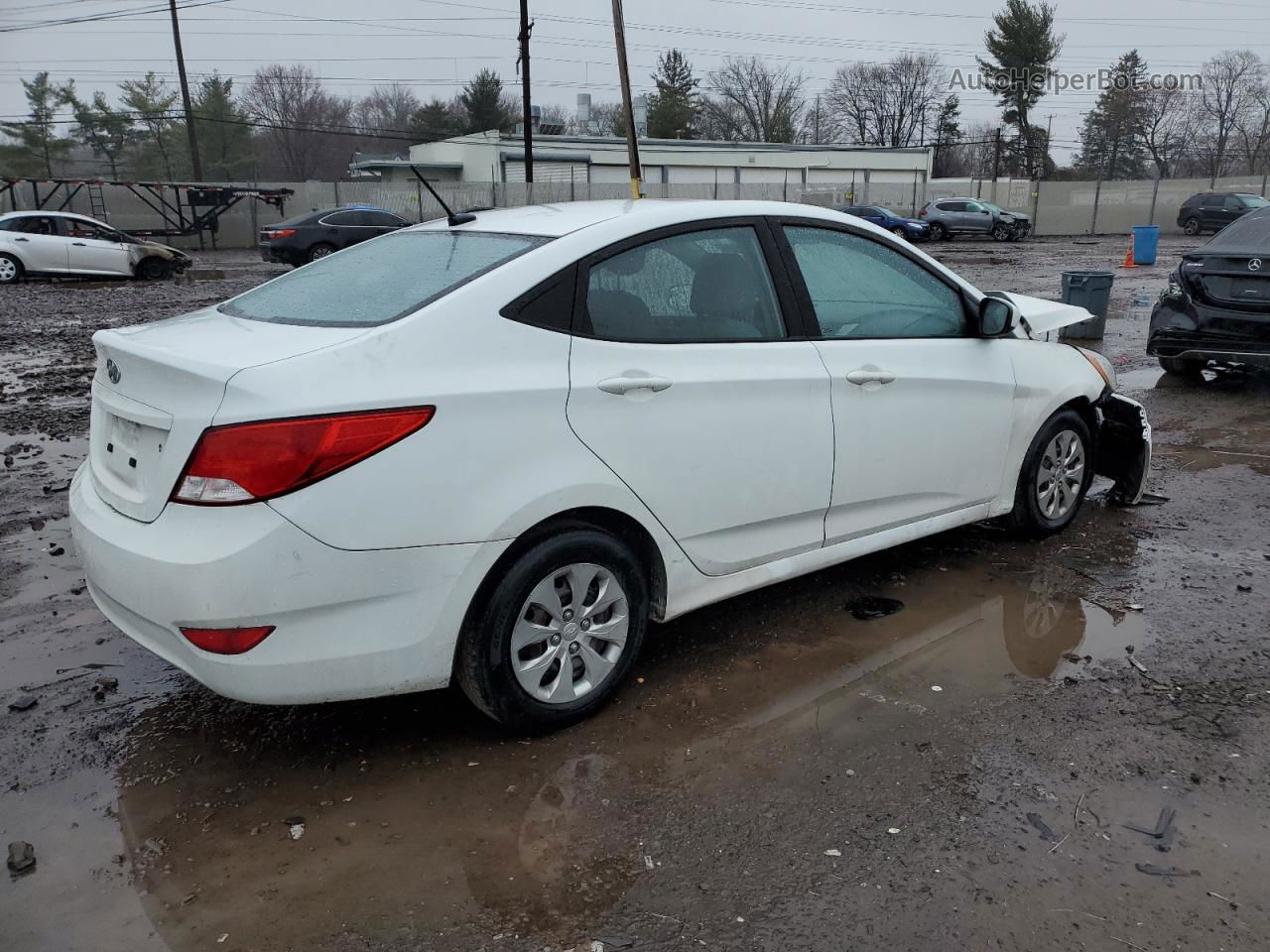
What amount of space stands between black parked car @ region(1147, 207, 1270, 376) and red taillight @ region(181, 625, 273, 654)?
27.6 ft

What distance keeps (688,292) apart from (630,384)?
543mm

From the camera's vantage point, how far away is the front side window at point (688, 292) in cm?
332

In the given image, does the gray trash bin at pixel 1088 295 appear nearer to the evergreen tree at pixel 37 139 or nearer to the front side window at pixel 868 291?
the front side window at pixel 868 291

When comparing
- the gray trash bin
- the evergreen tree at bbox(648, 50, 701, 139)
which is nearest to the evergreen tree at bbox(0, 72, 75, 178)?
the evergreen tree at bbox(648, 50, 701, 139)

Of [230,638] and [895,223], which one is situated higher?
[230,638]

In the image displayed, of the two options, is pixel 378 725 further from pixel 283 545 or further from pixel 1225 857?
pixel 1225 857

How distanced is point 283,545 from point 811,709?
1.84m

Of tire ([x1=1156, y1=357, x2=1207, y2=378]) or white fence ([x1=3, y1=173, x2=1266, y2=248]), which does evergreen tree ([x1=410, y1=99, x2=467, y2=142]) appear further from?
tire ([x1=1156, y1=357, x2=1207, y2=378])

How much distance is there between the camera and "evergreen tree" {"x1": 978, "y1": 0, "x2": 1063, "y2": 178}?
6462cm

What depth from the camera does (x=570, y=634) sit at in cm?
319

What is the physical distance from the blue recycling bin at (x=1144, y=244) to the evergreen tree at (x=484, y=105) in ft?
159

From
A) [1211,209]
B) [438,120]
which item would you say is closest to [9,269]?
[1211,209]

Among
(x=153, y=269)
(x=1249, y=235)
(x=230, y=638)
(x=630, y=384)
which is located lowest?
(x=153, y=269)

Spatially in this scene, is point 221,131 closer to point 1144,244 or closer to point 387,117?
point 387,117
